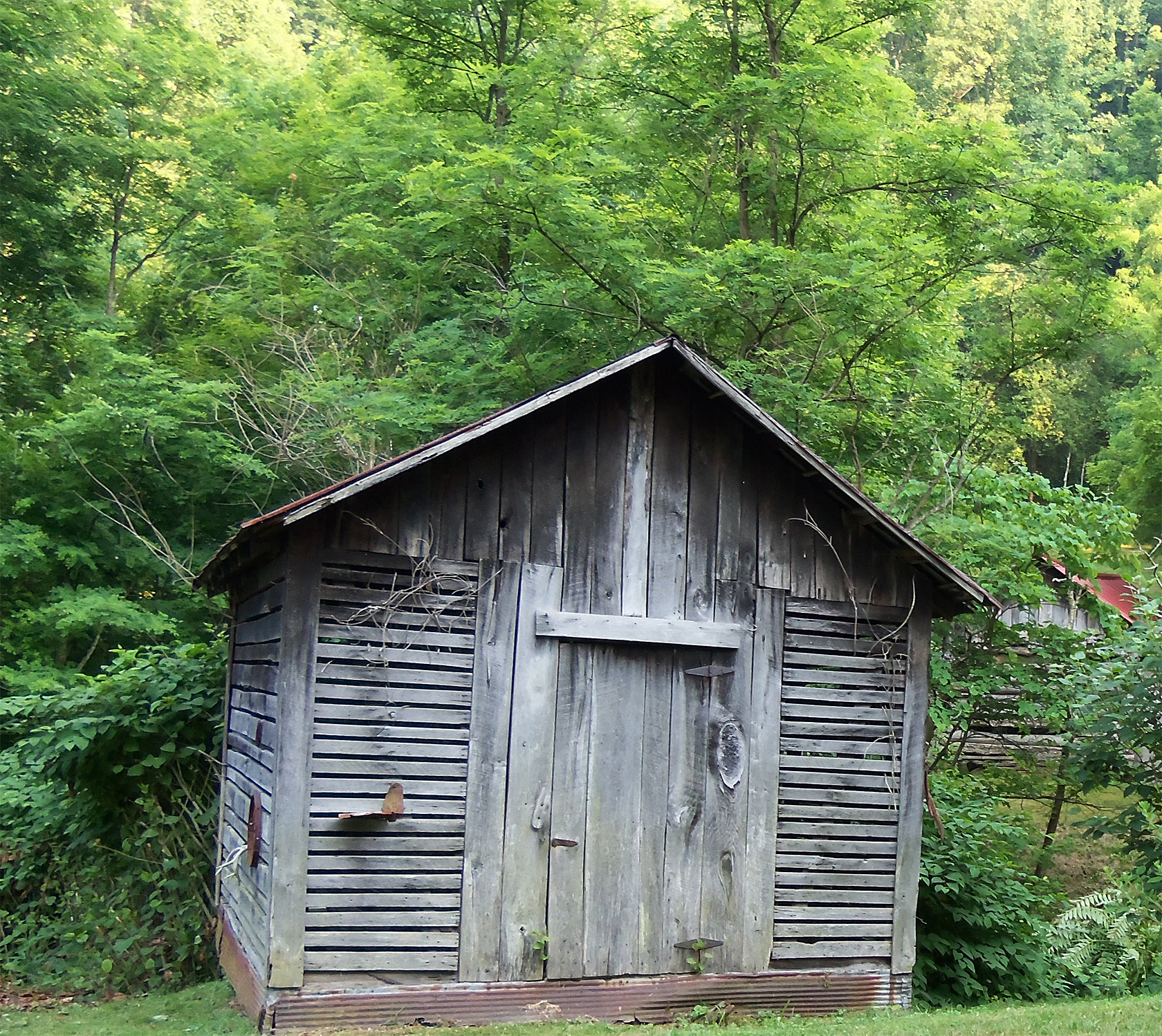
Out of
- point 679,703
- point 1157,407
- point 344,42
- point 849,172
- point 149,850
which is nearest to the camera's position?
point 679,703

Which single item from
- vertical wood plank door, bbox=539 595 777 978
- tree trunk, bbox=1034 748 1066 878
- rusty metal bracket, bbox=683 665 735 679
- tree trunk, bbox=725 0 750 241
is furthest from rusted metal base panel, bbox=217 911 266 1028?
tree trunk, bbox=1034 748 1066 878

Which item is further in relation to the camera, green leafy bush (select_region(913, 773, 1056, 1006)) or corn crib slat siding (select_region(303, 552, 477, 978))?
green leafy bush (select_region(913, 773, 1056, 1006))

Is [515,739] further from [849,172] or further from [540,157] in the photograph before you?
[849,172]

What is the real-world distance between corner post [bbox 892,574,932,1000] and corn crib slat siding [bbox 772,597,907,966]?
2.1 inches

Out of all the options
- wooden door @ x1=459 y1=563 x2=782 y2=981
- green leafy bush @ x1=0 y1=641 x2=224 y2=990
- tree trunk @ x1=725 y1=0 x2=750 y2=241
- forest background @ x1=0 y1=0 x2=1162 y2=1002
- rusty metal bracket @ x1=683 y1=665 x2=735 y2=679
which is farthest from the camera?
tree trunk @ x1=725 y1=0 x2=750 y2=241

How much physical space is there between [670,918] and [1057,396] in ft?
104

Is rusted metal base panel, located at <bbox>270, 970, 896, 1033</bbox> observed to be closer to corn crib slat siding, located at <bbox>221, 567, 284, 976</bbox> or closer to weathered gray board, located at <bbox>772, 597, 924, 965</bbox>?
weathered gray board, located at <bbox>772, 597, 924, 965</bbox>

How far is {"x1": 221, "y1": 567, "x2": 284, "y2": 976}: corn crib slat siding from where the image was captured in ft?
24.1

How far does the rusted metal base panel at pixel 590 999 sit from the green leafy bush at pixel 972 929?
1703mm

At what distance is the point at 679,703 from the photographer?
7.99m

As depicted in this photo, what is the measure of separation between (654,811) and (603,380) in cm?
300

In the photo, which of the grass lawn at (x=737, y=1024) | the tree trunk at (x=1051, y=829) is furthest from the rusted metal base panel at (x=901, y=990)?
the tree trunk at (x=1051, y=829)

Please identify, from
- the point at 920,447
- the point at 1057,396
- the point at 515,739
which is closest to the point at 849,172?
the point at 920,447

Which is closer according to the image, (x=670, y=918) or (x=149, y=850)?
(x=670, y=918)
